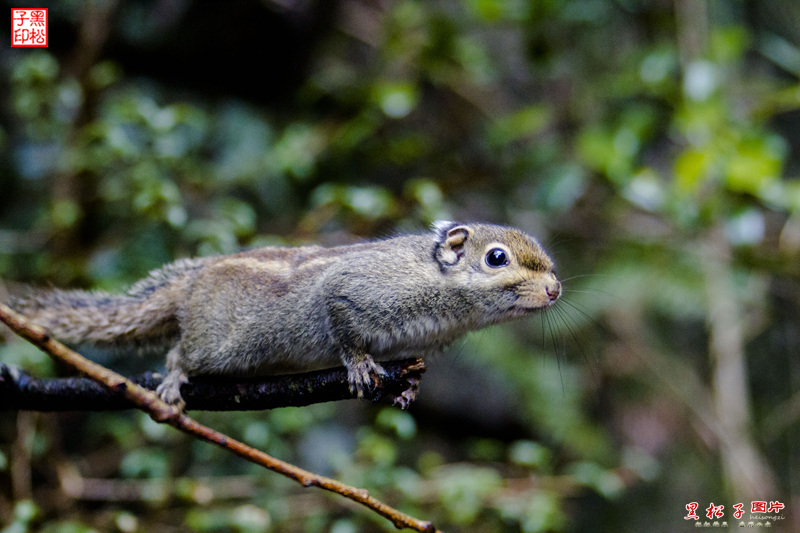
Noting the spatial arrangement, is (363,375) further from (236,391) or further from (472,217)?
(472,217)

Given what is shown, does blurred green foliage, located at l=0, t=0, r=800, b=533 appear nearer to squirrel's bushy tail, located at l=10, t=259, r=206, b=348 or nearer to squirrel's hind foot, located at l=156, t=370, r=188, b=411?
squirrel's bushy tail, located at l=10, t=259, r=206, b=348

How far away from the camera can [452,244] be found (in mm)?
2236

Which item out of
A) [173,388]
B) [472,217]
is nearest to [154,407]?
[173,388]

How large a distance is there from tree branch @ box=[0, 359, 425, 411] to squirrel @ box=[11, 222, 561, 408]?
0.62ft

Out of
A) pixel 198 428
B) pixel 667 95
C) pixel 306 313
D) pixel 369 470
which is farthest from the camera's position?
pixel 667 95

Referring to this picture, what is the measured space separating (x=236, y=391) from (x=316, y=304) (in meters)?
0.40

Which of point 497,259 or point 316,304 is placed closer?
point 316,304

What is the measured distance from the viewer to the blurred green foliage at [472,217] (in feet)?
9.88

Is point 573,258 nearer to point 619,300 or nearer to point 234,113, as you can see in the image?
point 619,300

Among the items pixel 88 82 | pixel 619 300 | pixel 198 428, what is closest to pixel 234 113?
pixel 88 82

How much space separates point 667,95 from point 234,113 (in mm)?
2914

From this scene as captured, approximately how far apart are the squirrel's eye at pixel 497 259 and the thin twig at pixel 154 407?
97cm

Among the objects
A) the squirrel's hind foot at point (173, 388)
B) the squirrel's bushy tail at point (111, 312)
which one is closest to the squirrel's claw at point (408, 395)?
the squirrel's hind foot at point (173, 388)

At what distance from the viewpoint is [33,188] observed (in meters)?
4.07
